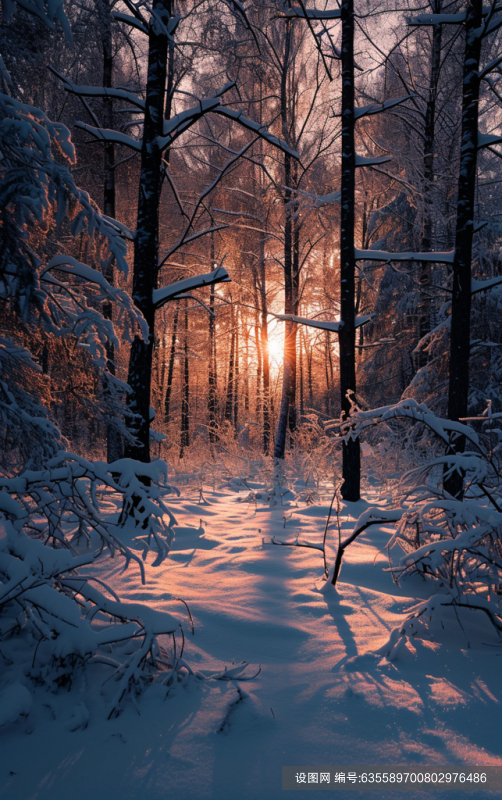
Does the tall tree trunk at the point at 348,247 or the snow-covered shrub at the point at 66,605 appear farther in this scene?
the tall tree trunk at the point at 348,247

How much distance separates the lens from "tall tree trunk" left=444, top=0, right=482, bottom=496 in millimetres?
4902

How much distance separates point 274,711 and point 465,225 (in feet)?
16.6

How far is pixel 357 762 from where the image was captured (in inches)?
67.2

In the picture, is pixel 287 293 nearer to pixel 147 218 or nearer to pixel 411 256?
pixel 411 256

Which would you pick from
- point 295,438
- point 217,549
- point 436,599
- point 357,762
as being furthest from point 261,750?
point 295,438

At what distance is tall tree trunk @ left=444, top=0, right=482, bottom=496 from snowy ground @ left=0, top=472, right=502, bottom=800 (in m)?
2.48

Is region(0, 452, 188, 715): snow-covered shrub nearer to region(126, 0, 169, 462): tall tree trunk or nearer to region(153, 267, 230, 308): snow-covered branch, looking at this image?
region(126, 0, 169, 462): tall tree trunk

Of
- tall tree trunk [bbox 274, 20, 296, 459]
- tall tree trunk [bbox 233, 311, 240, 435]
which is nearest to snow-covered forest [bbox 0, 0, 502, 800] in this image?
tall tree trunk [bbox 274, 20, 296, 459]

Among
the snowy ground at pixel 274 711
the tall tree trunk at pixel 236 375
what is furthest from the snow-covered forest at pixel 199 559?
the tall tree trunk at pixel 236 375

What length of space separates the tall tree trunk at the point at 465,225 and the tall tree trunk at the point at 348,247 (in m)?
1.81

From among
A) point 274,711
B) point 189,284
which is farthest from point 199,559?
point 189,284

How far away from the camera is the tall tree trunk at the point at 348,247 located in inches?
264

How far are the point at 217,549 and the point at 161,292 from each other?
313cm

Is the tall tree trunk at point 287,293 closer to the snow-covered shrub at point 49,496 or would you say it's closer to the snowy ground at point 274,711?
the snowy ground at point 274,711
